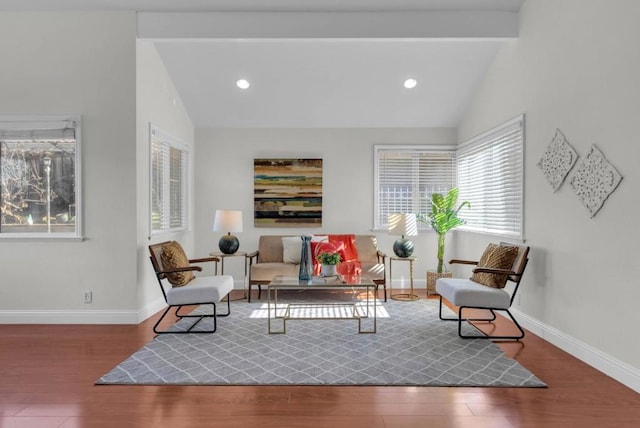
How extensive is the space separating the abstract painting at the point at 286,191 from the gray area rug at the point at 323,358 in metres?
2.20

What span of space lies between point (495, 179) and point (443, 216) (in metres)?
0.99

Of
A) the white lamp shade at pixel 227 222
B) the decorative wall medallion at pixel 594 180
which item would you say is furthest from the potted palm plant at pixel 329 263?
the decorative wall medallion at pixel 594 180

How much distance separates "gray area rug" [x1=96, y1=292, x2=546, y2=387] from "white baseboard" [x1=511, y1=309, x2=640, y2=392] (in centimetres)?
60

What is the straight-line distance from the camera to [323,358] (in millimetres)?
3455

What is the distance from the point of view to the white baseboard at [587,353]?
9.62ft

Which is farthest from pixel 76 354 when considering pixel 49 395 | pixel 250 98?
pixel 250 98

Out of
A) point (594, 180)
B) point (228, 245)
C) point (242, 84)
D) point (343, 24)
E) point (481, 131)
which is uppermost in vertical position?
point (343, 24)

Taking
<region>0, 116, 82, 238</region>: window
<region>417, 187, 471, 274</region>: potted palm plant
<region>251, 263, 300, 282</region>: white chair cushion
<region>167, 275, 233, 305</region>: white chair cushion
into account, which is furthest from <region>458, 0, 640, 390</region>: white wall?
<region>0, 116, 82, 238</region>: window

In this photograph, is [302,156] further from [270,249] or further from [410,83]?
[410,83]

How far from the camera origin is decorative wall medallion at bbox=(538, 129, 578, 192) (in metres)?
3.66

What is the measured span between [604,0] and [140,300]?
5264 mm

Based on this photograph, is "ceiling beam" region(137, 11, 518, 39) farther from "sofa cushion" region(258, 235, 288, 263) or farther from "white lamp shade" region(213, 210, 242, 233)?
"sofa cushion" region(258, 235, 288, 263)

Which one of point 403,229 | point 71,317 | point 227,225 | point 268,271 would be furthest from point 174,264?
point 403,229

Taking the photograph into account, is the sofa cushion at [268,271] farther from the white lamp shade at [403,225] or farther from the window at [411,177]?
the window at [411,177]
